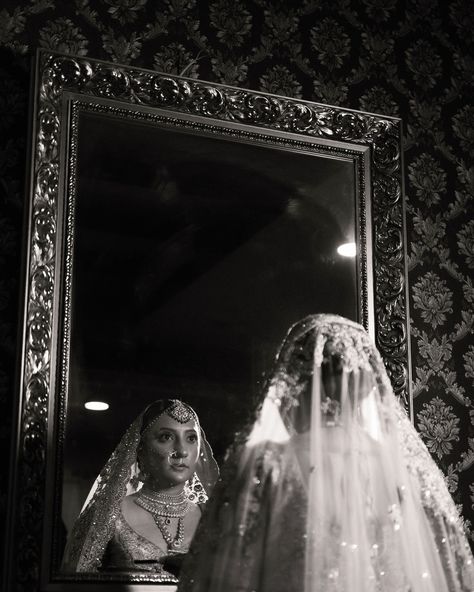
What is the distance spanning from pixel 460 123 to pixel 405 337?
2.62 ft

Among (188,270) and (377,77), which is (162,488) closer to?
(188,270)

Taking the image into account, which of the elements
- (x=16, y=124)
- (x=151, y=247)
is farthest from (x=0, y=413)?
(x=16, y=124)

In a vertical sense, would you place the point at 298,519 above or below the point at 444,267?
below

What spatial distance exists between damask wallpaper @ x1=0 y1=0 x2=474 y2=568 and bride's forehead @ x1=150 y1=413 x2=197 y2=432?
568 mm

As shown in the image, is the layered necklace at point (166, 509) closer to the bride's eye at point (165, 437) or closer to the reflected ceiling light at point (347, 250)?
the bride's eye at point (165, 437)

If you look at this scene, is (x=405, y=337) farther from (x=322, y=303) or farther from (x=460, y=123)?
(x=460, y=123)

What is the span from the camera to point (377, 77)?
3.39 m

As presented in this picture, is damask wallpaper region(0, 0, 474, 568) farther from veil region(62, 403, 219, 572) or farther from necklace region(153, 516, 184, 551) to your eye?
necklace region(153, 516, 184, 551)

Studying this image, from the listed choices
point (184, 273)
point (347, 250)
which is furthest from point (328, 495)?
point (347, 250)

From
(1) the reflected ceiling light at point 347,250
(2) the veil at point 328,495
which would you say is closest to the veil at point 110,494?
(2) the veil at point 328,495

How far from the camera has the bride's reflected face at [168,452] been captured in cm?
275

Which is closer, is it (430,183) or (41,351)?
(41,351)

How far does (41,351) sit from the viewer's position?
272cm

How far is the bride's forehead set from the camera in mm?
2787
